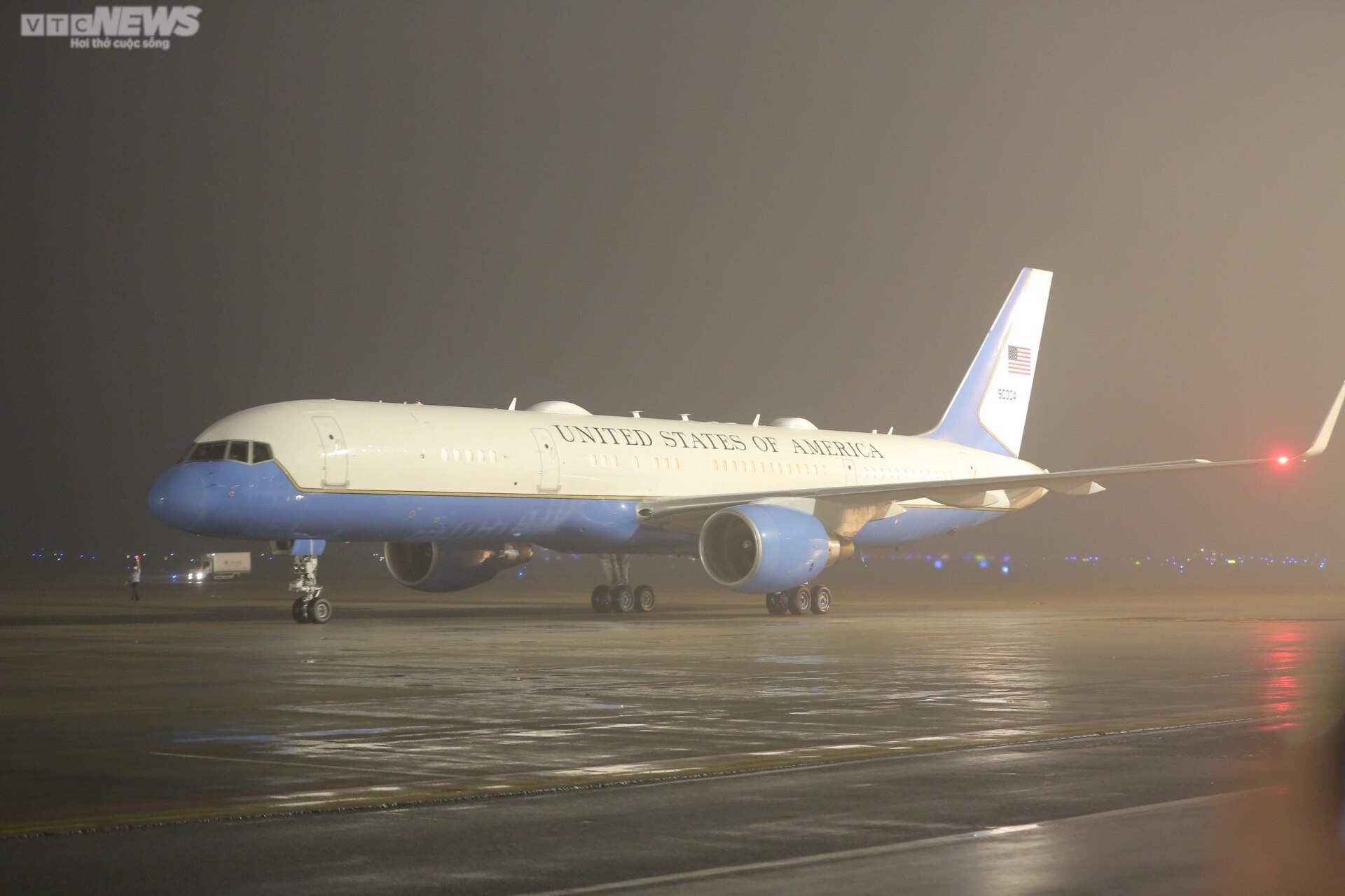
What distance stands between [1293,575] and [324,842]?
7830cm

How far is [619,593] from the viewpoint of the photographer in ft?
113

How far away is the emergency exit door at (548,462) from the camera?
30641 millimetres

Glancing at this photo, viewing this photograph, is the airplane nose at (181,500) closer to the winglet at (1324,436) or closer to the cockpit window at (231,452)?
the cockpit window at (231,452)

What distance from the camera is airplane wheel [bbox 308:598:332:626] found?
2725cm

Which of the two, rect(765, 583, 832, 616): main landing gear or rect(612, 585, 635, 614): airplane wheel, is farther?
rect(612, 585, 635, 614): airplane wheel

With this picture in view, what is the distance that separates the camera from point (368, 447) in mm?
27781

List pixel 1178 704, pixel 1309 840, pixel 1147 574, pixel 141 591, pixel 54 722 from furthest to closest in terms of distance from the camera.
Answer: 1. pixel 1147 574
2. pixel 141 591
3. pixel 1178 704
4. pixel 54 722
5. pixel 1309 840

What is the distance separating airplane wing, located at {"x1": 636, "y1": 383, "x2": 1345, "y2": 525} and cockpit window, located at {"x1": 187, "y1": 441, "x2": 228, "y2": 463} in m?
9.53

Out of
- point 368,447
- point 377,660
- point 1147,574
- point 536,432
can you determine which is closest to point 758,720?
point 377,660

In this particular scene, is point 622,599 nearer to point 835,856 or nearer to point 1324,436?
point 1324,436

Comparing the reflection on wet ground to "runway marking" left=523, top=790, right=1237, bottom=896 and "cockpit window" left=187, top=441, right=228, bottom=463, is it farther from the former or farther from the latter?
"cockpit window" left=187, top=441, right=228, bottom=463

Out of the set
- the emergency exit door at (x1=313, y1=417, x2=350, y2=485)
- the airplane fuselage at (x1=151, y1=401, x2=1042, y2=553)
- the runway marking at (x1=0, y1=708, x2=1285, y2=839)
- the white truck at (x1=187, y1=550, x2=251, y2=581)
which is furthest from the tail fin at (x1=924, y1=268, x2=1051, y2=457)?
the runway marking at (x1=0, y1=708, x2=1285, y2=839)

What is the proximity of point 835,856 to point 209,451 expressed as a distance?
72.1 ft

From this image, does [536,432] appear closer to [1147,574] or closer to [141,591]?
[141,591]
